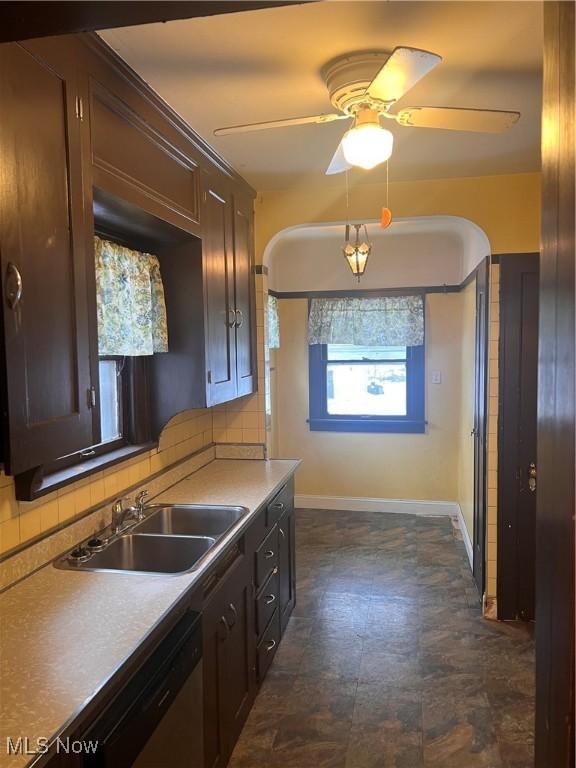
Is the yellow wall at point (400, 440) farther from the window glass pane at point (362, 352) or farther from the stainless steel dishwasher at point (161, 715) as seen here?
the stainless steel dishwasher at point (161, 715)

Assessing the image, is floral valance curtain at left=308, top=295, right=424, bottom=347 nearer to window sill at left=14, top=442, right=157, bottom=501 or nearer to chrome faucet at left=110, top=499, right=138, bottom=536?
window sill at left=14, top=442, right=157, bottom=501

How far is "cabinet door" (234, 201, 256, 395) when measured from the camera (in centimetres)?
311

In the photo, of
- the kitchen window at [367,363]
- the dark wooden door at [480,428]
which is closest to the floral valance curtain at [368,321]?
the kitchen window at [367,363]

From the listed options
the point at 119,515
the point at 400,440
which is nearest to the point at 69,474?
the point at 119,515

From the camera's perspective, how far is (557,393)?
2.22 ft

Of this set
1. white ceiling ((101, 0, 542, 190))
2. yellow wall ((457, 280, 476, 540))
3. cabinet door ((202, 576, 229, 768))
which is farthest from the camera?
yellow wall ((457, 280, 476, 540))

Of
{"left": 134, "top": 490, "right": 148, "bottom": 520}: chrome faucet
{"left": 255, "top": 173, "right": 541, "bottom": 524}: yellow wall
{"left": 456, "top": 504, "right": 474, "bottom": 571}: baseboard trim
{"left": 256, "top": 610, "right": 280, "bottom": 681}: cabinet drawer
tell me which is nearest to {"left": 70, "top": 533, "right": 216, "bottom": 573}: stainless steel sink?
{"left": 134, "top": 490, "right": 148, "bottom": 520}: chrome faucet

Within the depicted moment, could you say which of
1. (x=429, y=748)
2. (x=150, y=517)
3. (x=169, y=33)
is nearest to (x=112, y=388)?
(x=150, y=517)

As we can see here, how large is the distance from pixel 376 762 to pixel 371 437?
3163mm

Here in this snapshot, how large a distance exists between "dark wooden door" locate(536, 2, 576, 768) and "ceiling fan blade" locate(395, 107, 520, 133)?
44.8 inches

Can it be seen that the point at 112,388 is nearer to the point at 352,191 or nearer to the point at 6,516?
the point at 6,516

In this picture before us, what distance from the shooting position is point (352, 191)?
328 cm

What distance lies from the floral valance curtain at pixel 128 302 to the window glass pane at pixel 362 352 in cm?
276

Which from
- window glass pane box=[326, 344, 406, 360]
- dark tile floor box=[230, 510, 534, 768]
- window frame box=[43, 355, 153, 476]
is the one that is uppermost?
window glass pane box=[326, 344, 406, 360]
